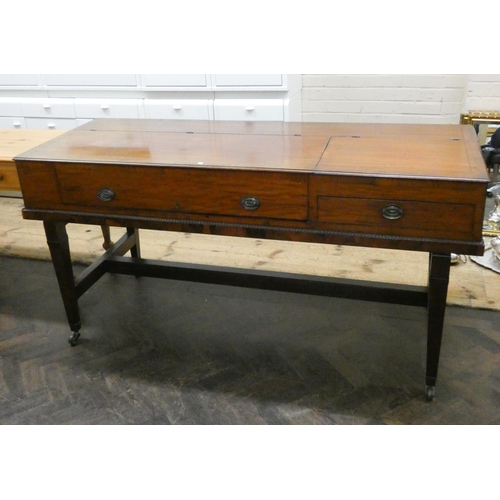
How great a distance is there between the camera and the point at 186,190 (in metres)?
1.88

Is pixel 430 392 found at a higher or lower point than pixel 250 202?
lower

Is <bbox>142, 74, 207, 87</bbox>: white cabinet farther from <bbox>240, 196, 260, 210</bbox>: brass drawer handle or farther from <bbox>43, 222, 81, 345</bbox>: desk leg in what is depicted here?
<bbox>240, 196, 260, 210</bbox>: brass drawer handle

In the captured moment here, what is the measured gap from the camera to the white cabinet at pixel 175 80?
3.54 m

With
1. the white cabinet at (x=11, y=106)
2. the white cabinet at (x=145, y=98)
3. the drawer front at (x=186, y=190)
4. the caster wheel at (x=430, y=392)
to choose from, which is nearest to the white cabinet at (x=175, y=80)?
the white cabinet at (x=145, y=98)

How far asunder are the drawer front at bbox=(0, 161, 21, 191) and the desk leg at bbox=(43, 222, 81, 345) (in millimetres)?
402

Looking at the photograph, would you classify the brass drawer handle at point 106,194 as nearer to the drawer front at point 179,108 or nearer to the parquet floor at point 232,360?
the parquet floor at point 232,360

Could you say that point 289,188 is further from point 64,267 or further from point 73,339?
point 73,339

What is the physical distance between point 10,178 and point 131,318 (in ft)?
2.67

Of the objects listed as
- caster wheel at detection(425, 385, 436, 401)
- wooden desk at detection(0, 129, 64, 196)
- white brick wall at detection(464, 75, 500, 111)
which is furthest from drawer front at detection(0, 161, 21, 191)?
white brick wall at detection(464, 75, 500, 111)

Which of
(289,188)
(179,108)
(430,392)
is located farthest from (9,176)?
(430,392)

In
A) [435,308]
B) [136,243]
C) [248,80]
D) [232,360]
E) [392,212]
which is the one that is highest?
[248,80]

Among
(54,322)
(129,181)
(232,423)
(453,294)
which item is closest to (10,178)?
(54,322)

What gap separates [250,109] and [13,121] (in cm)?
180

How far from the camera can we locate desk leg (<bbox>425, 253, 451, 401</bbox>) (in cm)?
178
